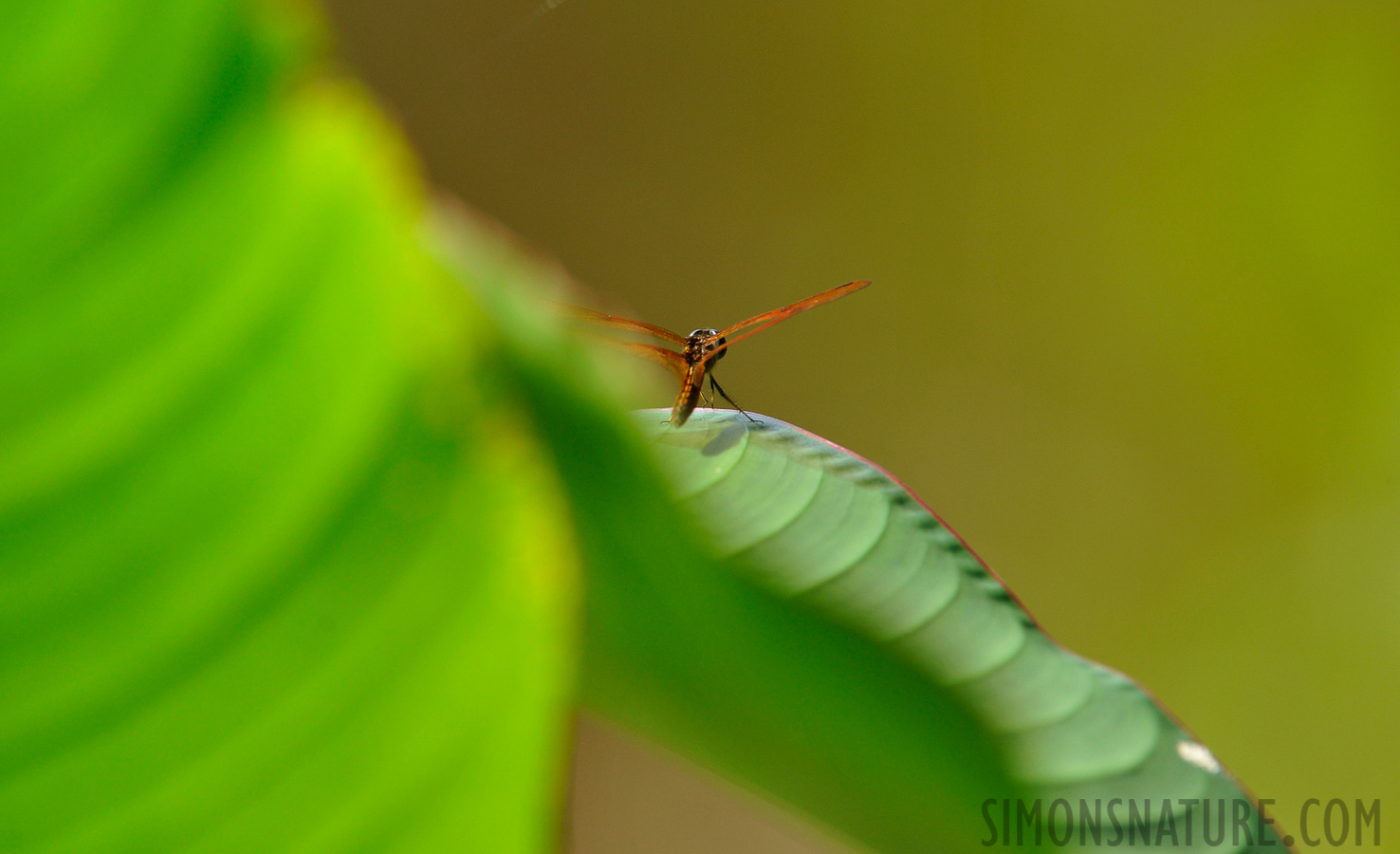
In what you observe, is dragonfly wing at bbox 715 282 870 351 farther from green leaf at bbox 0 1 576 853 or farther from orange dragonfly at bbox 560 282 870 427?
green leaf at bbox 0 1 576 853

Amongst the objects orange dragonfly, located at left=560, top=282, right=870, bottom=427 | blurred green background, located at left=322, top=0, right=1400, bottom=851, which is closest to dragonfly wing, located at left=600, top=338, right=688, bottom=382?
orange dragonfly, located at left=560, top=282, right=870, bottom=427

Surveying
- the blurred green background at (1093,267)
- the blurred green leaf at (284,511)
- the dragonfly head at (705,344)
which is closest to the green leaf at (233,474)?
the blurred green leaf at (284,511)

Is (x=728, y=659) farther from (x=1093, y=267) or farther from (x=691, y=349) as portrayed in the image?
(x=1093, y=267)

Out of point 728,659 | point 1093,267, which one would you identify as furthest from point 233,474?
point 1093,267

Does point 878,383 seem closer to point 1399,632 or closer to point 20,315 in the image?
point 1399,632

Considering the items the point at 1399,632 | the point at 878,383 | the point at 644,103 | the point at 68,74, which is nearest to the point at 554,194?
the point at 644,103
